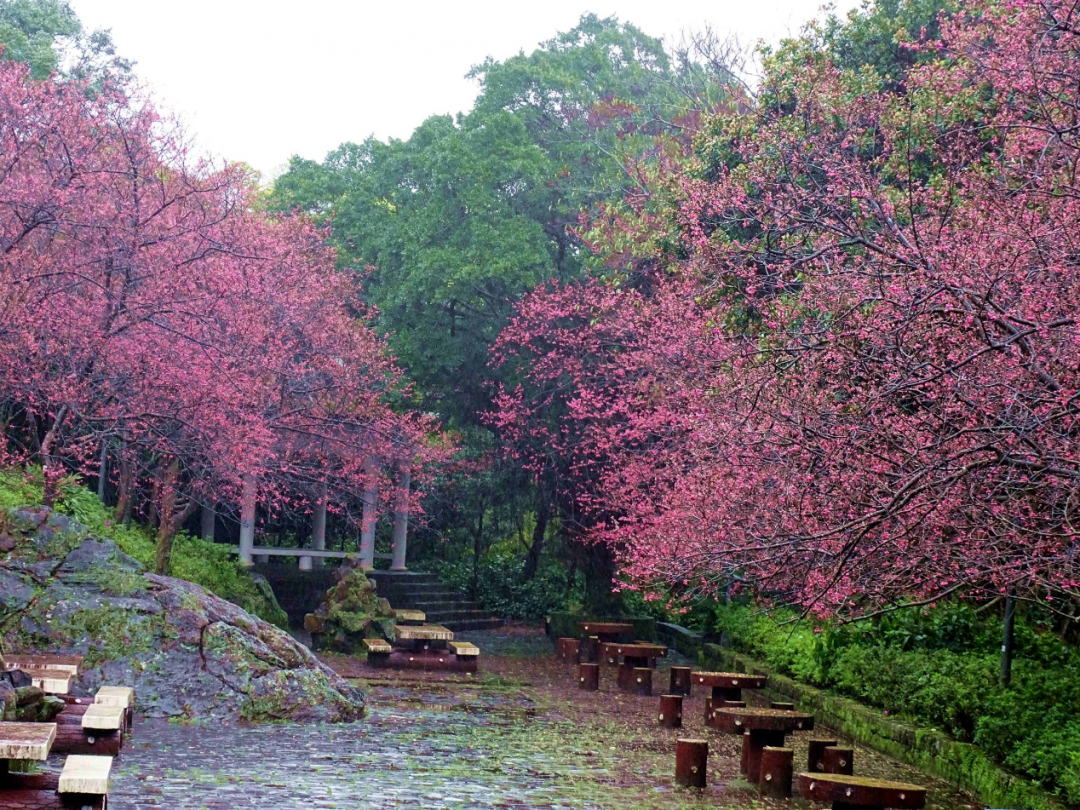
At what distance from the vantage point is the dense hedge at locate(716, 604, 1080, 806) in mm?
9953

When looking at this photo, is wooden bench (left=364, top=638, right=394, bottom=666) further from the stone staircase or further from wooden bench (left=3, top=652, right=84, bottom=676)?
wooden bench (left=3, top=652, right=84, bottom=676)

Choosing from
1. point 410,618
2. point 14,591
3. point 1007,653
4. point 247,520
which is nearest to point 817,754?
point 1007,653

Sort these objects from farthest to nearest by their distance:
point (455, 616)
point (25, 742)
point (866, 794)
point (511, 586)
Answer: point (511, 586) → point (455, 616) → point (866, 794) → point (25, 742)

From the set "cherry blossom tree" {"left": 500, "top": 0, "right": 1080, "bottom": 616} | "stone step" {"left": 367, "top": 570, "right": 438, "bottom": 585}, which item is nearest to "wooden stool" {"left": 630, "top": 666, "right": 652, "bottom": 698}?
"cherry blossom tree" {"left": 500, "top": 0, "right": 1080, "bottom": 616}

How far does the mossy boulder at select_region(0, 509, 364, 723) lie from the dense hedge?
552 cm

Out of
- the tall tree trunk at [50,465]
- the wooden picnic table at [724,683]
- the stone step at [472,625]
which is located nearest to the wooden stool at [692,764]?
the wooden picnic table at [724,683]

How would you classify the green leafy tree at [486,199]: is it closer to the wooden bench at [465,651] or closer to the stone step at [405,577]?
the stone step at [405,577]

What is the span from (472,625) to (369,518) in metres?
3.58

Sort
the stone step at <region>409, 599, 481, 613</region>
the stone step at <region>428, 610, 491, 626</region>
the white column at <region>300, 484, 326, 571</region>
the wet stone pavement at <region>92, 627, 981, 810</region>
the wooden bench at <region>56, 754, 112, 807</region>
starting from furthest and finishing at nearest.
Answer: the stone step at <region>409, 599, 481, 613</region>
the stone step at <region>428, 610, 491, 626</region>
the white column at <region>300, 484, 326, 571</region>
the wet stone pavement at <region>92, 627, 981, 810</region>
the wooden bench at <region>56, 754, 112, 807</region>

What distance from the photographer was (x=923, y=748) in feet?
38.7

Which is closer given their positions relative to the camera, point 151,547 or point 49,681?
point 49,681

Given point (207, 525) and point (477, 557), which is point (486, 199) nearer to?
point (477, 557)

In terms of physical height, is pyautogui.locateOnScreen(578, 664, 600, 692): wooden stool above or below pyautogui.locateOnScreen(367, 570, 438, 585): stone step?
below

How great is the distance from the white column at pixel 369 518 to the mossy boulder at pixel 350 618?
2.32 m
